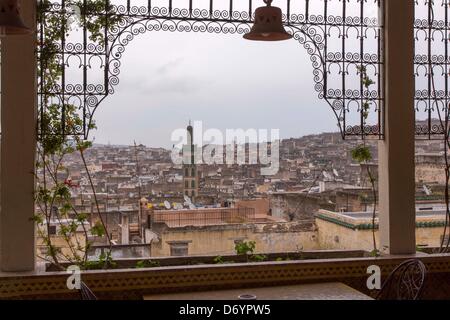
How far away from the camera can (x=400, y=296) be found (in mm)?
4203

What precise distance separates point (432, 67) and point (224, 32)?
187 cm

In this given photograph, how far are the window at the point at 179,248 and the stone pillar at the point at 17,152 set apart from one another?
1146 millimetres

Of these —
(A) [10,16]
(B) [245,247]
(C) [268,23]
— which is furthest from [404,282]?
(A) [10,16]

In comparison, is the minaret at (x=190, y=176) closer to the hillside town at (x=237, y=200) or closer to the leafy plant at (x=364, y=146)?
the hillside town at (x=237, y=200)

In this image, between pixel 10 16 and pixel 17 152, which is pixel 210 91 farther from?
pixel 10 16

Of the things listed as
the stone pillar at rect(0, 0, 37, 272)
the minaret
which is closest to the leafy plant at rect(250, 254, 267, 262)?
the minaret

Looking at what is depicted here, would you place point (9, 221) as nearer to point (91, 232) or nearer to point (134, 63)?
point (91, 232)

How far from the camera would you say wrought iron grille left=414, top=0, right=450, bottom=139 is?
5.18 metres

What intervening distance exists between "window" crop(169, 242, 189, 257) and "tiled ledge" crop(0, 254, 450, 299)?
0.53 metres

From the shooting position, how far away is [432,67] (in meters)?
5.23

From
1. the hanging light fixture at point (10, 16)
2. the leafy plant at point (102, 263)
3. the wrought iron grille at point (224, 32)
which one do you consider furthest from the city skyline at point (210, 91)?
the hanging light fixture at point (10, 16)

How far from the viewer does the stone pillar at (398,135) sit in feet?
16.5

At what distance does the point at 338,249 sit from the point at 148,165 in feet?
5.89
